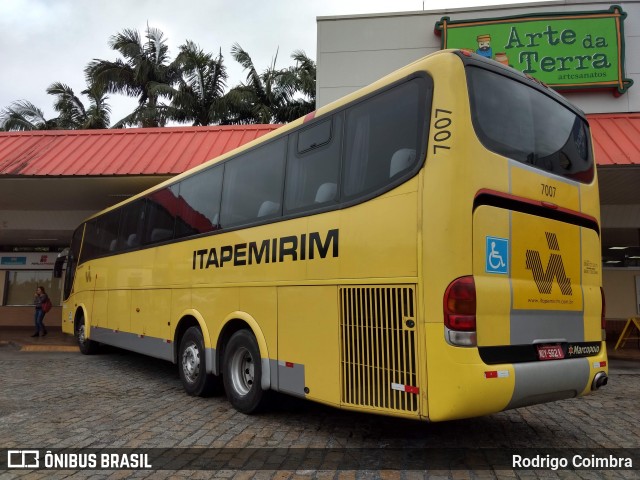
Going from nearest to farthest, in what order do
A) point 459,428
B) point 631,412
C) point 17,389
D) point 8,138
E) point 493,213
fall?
point 493,213
point 459,428
point 631,412
point 17,389
point 8,138

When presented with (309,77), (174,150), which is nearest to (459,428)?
(174,150)

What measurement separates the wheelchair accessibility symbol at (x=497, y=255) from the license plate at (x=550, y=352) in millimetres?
793

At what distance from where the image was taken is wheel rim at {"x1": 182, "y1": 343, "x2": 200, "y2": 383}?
7062mm

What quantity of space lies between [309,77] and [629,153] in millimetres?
23221

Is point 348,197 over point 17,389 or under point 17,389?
over

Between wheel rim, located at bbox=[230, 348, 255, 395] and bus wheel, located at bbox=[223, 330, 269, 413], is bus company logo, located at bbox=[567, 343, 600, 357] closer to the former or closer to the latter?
bus wheel, located at bbox=[223, 330, 269, 413]

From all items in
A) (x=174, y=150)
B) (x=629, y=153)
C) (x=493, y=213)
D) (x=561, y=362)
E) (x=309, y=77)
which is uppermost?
→ (x=309, y=77)

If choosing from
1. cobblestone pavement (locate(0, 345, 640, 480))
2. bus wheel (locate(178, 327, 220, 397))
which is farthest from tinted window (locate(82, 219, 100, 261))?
bus wheel (locate(178, 327, 220, 397))

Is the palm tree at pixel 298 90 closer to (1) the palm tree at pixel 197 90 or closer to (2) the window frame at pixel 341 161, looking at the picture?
(1) the palm tree at pixel 197 90

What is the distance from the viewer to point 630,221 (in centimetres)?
1256

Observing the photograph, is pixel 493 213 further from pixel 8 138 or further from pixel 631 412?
pixel 8 138

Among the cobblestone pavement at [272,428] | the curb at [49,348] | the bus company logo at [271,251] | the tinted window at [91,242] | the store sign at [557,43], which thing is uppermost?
the store sign at [557,43]

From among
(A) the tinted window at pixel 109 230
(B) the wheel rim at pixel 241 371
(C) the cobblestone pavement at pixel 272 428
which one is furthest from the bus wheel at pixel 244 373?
(A) the tinted window at pixel 109 230

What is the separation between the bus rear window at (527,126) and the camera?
172 inches
